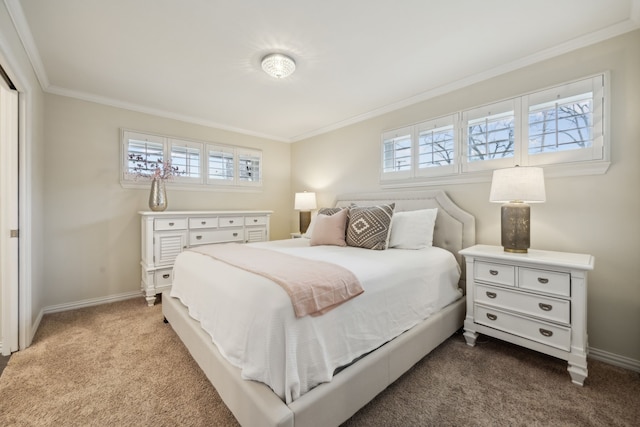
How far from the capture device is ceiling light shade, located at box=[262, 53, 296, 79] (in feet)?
7.18

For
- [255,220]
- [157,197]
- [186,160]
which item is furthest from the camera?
[255,220]

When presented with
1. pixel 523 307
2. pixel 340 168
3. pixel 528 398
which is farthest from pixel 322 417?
pixel 340 168

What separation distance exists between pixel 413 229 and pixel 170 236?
8.76 ft

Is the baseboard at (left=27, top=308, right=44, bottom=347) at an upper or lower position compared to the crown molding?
lower

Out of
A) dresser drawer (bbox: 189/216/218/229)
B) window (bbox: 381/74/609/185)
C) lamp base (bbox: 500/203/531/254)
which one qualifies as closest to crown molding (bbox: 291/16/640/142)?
window (bbox: 381/74/609/185)

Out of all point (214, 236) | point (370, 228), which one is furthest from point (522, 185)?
point (214, 236)

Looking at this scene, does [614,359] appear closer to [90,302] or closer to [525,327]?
[525,327]

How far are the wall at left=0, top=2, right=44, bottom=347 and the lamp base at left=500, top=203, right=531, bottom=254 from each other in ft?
11.5

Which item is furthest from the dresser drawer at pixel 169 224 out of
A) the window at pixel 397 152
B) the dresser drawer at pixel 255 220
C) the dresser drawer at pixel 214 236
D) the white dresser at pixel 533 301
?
the white dresser at pixel 533 301

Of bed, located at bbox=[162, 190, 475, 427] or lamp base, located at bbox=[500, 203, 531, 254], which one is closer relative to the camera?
bed, located at bbox=[162, 190, 475, 427]

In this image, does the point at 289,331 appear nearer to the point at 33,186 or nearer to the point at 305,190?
the point at 33,186

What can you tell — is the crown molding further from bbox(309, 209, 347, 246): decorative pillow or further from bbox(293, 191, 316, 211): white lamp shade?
bbox(309, 209, 347, 246): decorative pillow

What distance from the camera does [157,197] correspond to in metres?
3.15

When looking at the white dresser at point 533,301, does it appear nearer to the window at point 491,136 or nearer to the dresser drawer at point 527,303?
the dresser drawer at point 527,303
